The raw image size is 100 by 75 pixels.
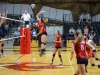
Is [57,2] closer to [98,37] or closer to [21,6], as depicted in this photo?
[21,6]

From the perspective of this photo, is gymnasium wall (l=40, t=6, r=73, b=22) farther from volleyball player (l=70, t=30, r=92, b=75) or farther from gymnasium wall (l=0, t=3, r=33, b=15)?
volleyball player (l=70, t=30, r=92, b=75)

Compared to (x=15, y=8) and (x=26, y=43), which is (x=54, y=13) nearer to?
(x=15, y=8)

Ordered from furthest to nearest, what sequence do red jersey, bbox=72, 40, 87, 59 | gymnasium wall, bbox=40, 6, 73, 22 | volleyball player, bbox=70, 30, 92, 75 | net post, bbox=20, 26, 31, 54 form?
gymnasium wall, bbox=40, 6, 73, 22 < net post, bbox=20, 26, 31, 54 < red jersey, bbox=72, 40, 87, 59 < volleyball player, bbox=70, 30, 92, 75

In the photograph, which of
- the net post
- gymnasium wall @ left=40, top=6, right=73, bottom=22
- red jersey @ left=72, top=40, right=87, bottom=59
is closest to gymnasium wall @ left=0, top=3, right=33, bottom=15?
gymnasium wall @ left=40, top=6, right=73, bottom=22

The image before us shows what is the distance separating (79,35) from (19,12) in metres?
24.8

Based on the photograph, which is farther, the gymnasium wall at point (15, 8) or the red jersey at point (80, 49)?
the gymnasium wall at point (15, 8)

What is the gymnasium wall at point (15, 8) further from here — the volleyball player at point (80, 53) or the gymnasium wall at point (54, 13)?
the volleyball player at point (80, 53)

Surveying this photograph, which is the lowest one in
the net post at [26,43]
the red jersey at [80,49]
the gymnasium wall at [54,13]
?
the net post at [26,43]

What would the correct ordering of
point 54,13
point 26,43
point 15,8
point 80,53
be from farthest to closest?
1. point 54,13
2. point 15,8
3. point 26,43
4. point 80,53

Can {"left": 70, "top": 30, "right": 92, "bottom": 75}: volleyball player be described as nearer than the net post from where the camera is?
Yes

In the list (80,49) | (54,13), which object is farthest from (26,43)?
(54,13)

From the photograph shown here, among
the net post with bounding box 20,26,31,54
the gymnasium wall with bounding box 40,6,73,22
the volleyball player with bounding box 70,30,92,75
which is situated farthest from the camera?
the gymnasium wall with bounding box 40,6,73,22

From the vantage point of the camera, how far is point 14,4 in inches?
1266

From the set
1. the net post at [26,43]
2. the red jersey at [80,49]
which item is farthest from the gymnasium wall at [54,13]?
the red jersey at [80,49]
